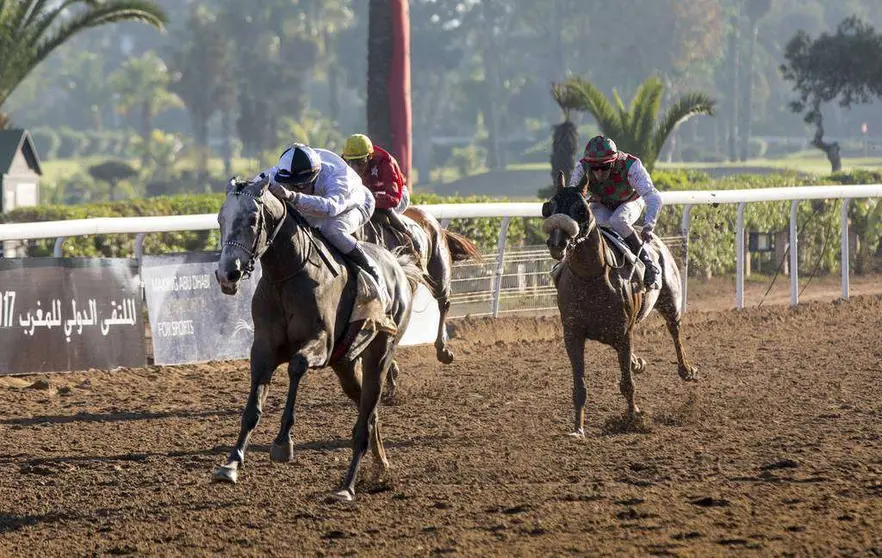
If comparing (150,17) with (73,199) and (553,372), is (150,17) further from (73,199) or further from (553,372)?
(73,199)

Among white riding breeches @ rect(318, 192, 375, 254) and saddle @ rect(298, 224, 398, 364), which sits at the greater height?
white riding breeches @ rect(318, 192, 375, 254)

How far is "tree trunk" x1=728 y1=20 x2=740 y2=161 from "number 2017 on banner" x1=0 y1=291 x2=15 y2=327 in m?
69.2

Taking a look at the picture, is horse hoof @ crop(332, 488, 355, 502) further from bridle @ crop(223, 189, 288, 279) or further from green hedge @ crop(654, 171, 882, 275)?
green hedge @ crop(654, 171, 882, 275)

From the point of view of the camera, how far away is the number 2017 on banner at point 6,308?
1057cm

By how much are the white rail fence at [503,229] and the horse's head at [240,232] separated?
4.79 metres

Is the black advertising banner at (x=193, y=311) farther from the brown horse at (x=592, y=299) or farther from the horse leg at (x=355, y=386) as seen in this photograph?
the horse leg at (x=355, y=386)

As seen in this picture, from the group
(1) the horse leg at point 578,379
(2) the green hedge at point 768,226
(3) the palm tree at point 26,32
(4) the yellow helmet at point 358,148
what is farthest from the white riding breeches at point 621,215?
(3) the palm tree at point 26,32

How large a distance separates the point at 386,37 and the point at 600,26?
68.3m

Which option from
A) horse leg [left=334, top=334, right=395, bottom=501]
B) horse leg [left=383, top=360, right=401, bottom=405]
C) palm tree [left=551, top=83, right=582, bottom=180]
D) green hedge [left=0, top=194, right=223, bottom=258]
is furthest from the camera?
palm tree [left=551, top=83, right=582, bottom=180]

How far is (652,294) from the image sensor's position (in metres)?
9.66

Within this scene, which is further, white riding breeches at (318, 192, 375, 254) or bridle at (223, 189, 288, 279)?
white riding breeches at (318, 192, 375, 254)

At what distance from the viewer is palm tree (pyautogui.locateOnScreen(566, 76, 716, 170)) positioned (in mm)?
23594

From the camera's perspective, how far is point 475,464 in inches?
301

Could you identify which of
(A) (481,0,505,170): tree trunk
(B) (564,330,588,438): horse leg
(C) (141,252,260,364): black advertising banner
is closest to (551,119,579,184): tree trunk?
(C) (141,252,260,364): black advertising banner
